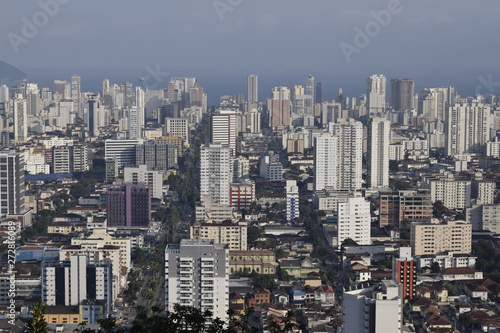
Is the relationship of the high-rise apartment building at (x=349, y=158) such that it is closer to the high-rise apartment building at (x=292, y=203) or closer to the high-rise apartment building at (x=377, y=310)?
the high-rise apartment building at (x=292, y=203)

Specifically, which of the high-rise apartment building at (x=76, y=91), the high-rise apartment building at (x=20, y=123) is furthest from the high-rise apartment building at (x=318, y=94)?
the high-rise apartment building at (x=20, y=123)

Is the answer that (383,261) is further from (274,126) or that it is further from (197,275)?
(274,126)

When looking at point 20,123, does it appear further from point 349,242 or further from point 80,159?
point 349,242

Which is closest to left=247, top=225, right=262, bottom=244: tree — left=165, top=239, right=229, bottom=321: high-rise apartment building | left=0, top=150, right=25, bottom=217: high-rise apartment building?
left=0, top=150, right=25, bottom=217: high-rise apartment building

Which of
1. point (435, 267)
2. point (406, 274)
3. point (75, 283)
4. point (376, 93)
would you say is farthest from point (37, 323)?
point (376, 93)

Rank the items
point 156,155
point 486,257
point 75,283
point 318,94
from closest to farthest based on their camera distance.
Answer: point 75,283 < point 486,257 < point 156,155 < point 318,94

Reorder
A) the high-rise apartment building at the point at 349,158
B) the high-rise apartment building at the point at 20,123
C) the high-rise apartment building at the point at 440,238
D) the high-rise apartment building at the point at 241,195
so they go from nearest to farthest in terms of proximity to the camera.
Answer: the high-rise apartment building at the point at 440,238, the high-rise apartment building at the point at 241,195, the high-rise apartment building at the point at 349,158, the high-rise apartment building at the point at 20,123
